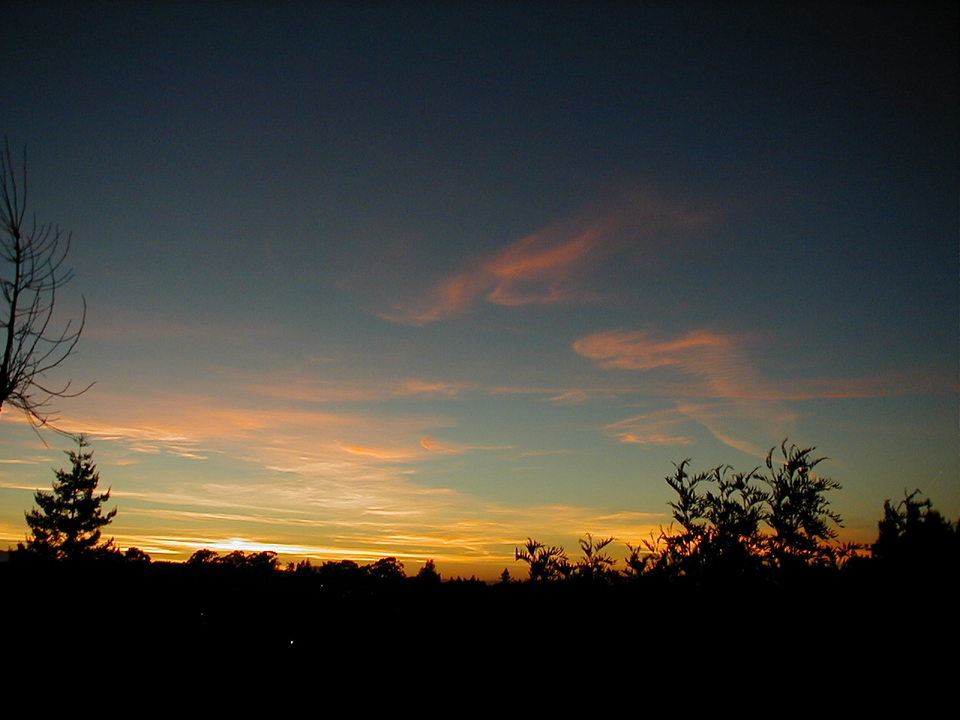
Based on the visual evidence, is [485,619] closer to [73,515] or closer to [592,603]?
[592,603]

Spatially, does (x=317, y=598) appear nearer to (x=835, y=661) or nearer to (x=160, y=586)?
(x=160, y=586)

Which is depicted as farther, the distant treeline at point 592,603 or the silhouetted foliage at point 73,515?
the silhouetted foliage at point 73,515

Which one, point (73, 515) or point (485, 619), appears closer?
point (485, 619)

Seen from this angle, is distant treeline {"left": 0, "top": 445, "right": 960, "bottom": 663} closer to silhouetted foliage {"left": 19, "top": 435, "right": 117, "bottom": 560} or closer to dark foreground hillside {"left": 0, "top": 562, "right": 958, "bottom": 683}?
dark foreground hillside {"left": 0, "top": 562, "right": 958, "bottom": 683}

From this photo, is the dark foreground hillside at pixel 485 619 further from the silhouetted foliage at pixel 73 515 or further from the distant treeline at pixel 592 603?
the silhouetted foliage at pixel 73 515

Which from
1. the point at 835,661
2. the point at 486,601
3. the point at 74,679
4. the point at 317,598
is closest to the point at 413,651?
the point at 486,601

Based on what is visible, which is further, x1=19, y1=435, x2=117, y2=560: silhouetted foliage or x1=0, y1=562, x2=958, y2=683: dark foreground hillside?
x1=19, y1=435, x2=117, y2=560: silhouetted foliage

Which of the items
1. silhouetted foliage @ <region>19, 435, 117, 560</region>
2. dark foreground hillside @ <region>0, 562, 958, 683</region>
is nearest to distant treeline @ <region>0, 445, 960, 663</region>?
dark foreground hillside @ <region>0, 562, 958, 683</region>

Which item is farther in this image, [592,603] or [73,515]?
[73,515]

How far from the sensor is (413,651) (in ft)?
39.7

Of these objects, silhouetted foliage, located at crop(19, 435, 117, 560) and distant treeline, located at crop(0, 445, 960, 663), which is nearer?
distant treeline, located at crop(0, 445, 960, 663)

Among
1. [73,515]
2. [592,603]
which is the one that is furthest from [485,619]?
[73,515]

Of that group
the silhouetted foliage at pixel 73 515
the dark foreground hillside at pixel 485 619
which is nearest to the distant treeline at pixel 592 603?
the dark foreground hillside at pixel 485 619

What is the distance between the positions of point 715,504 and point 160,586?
16.3m
